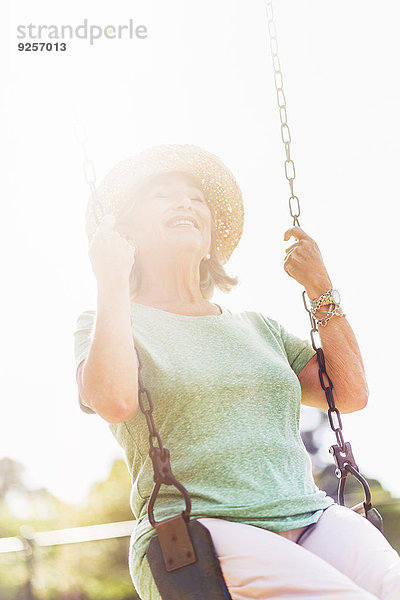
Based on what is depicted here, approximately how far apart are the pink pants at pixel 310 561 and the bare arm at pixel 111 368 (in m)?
0.34

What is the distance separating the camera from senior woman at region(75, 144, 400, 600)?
171cm

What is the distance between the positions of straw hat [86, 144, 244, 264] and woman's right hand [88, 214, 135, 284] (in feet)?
1.25

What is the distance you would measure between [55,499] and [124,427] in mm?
14751

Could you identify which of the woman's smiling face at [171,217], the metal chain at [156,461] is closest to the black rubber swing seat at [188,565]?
the metal chain at [156,461]

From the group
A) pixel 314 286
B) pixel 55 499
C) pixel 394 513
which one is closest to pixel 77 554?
pixel 394 513

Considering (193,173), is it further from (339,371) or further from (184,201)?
(339,371)

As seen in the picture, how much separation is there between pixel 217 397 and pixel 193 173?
92cm

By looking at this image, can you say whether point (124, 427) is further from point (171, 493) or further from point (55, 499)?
point (55, 499)

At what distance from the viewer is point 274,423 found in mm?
1966

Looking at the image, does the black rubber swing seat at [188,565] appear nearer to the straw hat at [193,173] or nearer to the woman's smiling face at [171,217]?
the woman's smiling face at [171,217]

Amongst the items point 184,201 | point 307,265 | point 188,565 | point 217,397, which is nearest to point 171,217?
point 184,201

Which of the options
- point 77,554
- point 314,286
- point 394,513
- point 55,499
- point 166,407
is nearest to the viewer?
point 166,407

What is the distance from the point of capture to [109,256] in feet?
6.24

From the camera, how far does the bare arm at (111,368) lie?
177 centimetres
